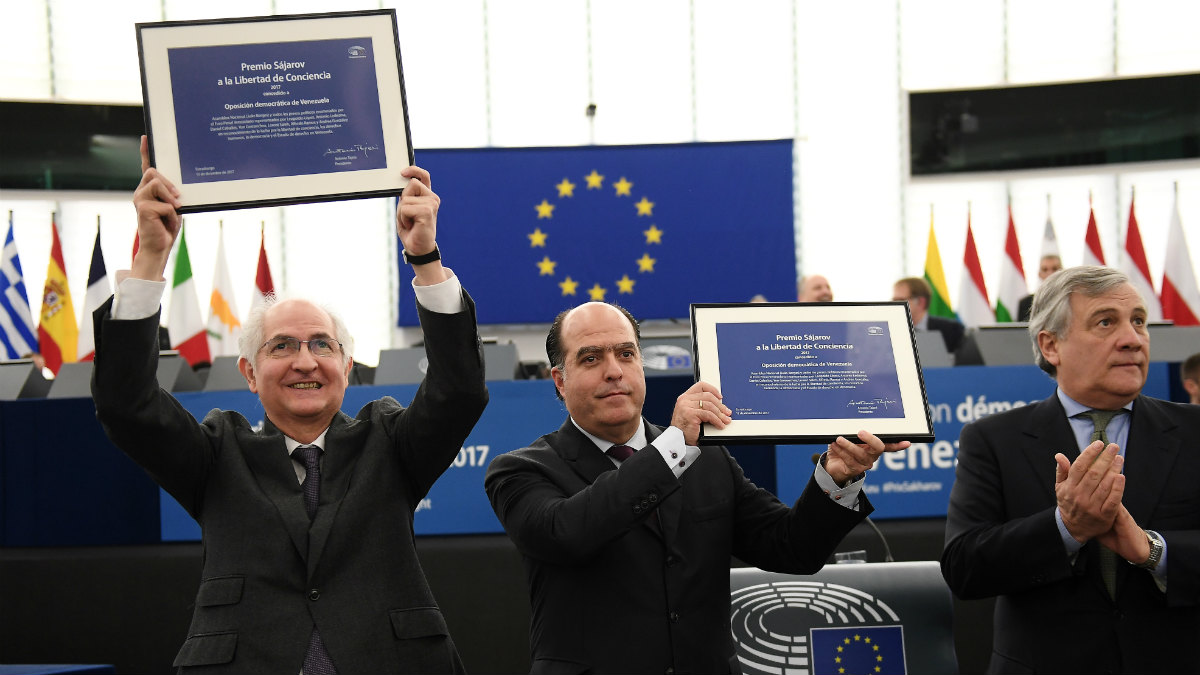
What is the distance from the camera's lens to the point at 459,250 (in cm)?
1055

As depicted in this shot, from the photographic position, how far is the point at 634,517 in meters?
2.05

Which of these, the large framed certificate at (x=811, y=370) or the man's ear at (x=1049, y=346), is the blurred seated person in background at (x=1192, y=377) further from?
the large framed certificate at (x=811, y=370)

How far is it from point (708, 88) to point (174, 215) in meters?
11.5

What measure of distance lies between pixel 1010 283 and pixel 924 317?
158 inches

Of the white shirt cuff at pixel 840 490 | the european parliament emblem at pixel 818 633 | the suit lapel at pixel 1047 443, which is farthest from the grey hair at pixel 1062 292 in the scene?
the european parliament emblem at pixel 818 633

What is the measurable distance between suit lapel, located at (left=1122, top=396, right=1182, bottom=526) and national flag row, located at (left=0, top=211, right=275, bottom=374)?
26.7 ft

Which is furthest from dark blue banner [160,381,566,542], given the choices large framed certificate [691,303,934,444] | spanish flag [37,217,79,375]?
spanish flag [37,217,79,375]

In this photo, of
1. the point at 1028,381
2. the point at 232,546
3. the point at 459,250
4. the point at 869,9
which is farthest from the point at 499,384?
the point at 869,9

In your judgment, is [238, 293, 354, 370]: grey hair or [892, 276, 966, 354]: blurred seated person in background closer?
[238, 293, 354, 370]: grey hair

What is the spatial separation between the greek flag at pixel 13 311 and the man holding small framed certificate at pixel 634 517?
8644 mm

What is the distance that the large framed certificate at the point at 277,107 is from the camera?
216 centimetres

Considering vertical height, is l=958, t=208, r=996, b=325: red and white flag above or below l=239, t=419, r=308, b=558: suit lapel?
below

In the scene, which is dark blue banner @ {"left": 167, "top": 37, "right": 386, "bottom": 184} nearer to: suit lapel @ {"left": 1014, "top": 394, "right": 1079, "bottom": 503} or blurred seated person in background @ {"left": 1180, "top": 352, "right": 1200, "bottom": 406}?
suit lapel @ {"left": 1014, "top": 394, "right": 1079, "bottom": 503}

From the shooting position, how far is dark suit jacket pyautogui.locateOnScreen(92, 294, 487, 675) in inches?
78.7
